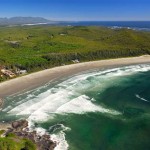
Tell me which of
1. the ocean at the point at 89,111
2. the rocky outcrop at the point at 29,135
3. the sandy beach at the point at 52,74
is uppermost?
the rocky outcrop at the point at 29,135

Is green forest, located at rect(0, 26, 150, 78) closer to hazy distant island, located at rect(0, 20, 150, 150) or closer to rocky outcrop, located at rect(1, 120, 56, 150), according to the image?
hazy distant island, located at rect(0, 20, 150, 150)

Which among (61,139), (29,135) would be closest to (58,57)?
(29,135)

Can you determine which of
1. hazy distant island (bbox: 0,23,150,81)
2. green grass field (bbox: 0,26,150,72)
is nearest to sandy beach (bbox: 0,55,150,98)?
hazy distant island (bbox: 0,23,150,81)

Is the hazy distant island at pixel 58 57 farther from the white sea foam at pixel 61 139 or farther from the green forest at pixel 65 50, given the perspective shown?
the white sea foam at pixel 61 139

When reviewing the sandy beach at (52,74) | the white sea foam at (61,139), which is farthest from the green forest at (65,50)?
the white sea foam at (61,139)

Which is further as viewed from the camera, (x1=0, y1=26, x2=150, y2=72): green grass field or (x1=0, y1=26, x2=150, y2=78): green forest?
(x1=0, y1=26, x2=150, y2=72): green grass field

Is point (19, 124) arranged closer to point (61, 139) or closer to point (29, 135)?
point (29, 135)
